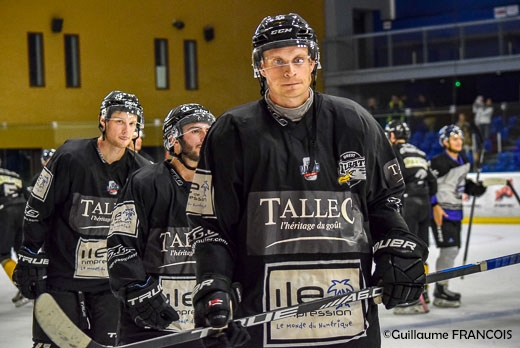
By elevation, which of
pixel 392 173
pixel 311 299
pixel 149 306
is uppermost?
pixel 392 173

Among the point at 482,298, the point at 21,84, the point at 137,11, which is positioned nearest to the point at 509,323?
the point at 482,298

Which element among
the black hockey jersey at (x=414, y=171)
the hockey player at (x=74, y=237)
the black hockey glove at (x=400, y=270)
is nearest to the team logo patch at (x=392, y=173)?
the black hockey glove at (x=400, y=270)

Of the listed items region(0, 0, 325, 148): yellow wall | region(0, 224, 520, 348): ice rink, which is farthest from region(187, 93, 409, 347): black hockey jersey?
region(0, 0, 325, 148): yellow wall

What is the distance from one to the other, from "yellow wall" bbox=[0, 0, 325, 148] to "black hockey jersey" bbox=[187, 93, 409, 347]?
1229 cm

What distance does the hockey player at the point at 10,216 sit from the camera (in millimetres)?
7918

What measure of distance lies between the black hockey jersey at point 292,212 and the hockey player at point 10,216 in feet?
18.8

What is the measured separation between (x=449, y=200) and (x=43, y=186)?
4355 millimetres

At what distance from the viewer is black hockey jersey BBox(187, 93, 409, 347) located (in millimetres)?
2404

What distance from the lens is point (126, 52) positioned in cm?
1889

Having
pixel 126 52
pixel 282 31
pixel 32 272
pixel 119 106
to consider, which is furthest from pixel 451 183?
pixel 126 52

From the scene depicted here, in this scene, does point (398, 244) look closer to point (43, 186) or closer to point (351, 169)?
point (351, 169)

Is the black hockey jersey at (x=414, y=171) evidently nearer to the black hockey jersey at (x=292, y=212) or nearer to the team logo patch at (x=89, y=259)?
the team logo patch at (x=89, y=259)

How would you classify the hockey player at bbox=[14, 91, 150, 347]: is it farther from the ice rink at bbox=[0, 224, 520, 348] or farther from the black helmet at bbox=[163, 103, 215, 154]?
the ice rink at bbox=[0, 224, 520, 348]

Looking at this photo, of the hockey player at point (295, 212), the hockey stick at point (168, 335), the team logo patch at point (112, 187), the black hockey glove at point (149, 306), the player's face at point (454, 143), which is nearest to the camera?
the hockey stick at point (168, 335)
